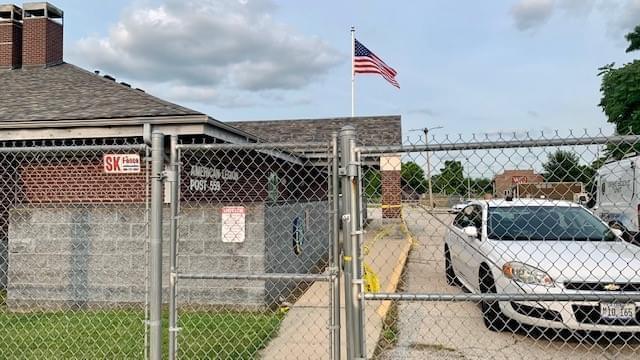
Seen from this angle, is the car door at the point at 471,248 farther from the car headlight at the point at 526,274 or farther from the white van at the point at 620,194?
the white van at the point at 620,194

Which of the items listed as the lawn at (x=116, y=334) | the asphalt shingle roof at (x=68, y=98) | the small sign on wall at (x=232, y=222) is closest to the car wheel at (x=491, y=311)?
the lawn at (x=116, y=334)


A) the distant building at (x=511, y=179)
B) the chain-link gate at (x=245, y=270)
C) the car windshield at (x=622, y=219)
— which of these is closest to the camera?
the chain-link gate at (x=245, y=270)

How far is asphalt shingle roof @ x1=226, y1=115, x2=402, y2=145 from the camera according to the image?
1958cm

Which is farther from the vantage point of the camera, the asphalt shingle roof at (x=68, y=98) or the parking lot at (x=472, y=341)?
the asphalt shingle roof at (x=68, y=98)

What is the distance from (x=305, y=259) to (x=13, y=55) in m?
10.1

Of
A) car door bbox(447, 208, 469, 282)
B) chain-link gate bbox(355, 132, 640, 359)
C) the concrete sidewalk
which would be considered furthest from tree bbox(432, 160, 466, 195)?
car door bbox(447, 208, 469, 282)

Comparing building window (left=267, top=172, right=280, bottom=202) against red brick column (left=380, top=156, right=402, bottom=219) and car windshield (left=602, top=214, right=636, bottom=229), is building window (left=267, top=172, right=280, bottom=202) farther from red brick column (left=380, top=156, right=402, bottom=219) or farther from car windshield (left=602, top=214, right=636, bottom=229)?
car windshield (left=602, top=214, right=636, bottom=229)

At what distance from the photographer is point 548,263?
18.1 feet

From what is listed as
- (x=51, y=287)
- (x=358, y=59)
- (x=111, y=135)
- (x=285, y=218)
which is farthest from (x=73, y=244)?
(x=358, y=59)

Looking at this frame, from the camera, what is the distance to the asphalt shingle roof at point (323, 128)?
1958cm

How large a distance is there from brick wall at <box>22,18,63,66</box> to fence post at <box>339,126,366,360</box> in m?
13.2

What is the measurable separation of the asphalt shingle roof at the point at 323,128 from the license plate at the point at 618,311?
1372 cm

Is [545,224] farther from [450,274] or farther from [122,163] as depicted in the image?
[122,163]

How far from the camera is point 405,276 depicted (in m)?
9.81
